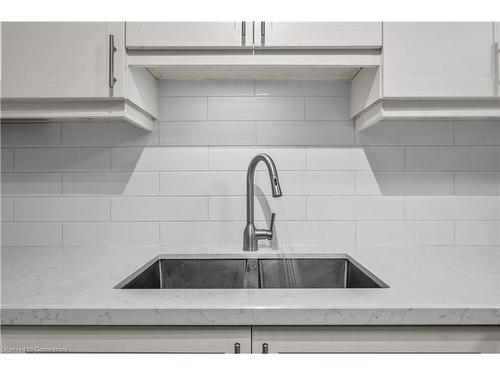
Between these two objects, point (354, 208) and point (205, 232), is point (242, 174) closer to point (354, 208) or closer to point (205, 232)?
point (205, 232)

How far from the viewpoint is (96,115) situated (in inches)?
44.8

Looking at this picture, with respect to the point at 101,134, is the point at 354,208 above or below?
below

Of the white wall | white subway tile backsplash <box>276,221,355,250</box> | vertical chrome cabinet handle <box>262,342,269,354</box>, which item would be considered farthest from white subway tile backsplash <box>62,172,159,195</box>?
vertical chrome cabinet handle <box>262,342,269,354</box>

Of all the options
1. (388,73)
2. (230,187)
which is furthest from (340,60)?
(230,187)

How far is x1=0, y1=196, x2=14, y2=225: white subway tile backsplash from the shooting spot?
1449mm

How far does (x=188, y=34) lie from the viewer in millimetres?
1109

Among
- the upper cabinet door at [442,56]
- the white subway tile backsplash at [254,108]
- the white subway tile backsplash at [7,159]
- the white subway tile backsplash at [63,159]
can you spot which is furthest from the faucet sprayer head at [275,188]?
the white subway tile backsplash at [7,159]

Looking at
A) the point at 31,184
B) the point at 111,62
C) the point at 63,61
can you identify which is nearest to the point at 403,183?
the point at 111,62

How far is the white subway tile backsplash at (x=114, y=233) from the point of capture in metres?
1.46

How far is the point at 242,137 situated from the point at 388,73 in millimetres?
597

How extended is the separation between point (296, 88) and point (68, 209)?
106 cm

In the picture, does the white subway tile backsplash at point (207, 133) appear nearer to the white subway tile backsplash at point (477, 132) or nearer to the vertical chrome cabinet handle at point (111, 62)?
the vertical chrome cabinet handle at point (111, 62)

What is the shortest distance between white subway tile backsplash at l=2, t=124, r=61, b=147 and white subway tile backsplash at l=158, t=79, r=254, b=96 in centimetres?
46

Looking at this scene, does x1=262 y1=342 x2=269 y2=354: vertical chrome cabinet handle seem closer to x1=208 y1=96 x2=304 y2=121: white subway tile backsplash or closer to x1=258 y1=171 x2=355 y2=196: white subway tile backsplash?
x1=258 y1=171 x2=355 y2=196: white subway tile backsplash
